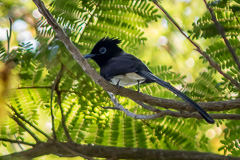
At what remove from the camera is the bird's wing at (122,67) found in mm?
2836

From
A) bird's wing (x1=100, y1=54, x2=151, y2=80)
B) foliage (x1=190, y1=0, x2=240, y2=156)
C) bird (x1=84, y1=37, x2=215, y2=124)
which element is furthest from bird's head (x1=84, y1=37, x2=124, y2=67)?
foliage (x1=190, y1=0, x2=240, y2=156)

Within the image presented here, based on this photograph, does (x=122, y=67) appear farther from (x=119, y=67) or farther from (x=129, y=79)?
(x=129, y=79)

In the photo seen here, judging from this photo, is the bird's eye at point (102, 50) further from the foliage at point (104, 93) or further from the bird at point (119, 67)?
the foliage at point (104, 93)

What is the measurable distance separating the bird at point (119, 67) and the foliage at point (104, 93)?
11 cm

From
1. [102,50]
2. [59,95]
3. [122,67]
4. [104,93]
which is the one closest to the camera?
[122,67]

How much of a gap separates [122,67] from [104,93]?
0.40 meters

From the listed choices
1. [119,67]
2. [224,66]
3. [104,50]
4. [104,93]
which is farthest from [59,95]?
[224,66]

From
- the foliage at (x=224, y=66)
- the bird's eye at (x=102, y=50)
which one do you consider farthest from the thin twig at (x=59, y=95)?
the foliage at (x=224, y=66)

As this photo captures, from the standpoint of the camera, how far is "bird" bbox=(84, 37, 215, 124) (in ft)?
9.12

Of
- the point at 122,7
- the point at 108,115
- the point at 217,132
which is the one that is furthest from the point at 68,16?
the point at 217,132

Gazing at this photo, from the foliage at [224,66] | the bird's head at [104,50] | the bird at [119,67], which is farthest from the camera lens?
the bird's head at [104,50]

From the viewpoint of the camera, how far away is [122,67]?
289cm

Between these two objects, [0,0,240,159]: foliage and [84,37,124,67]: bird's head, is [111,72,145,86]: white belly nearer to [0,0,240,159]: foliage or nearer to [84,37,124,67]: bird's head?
[0,0,240,159]: foliage

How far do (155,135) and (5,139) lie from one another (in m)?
1.43
